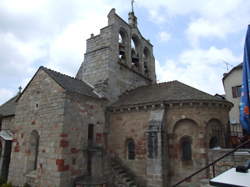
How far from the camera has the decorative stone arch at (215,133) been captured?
1205 centimetres

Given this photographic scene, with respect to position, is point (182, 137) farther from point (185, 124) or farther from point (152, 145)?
point (152, 145)

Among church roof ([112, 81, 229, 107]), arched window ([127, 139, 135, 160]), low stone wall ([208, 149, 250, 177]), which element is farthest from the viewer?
arched window ([127, 139, 135, 160])

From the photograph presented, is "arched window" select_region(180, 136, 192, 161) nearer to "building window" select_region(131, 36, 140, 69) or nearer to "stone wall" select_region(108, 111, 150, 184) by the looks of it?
"stone wall" select_region(108, 111, 150, 184)

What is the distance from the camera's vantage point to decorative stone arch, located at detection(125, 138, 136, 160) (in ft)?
44.8

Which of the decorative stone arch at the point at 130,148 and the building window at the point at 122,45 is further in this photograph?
the building window at the point at 122,45

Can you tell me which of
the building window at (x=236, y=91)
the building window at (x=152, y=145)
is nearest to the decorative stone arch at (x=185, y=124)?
the building window at (x=152, y=145)

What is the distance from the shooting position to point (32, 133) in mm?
13672

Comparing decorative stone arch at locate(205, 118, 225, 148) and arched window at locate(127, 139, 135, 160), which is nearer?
decorative stone arch at locate(205, 118, 225, 148)

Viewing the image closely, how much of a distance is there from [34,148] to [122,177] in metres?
6.05

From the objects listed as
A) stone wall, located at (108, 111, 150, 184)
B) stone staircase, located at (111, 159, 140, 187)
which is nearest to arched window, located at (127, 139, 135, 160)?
stone wall, located at (108, 111, 150, 184)

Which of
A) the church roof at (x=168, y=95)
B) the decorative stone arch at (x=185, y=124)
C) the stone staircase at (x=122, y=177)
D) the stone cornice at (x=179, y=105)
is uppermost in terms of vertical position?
the church roof at (x=168, y=95)

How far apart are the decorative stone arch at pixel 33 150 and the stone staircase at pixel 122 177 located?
506 cm

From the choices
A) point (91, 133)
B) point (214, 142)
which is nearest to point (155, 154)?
point (214, 142)

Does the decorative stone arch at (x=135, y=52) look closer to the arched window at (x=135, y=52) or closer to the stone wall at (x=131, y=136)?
the arched window at (x=135, y=52)
